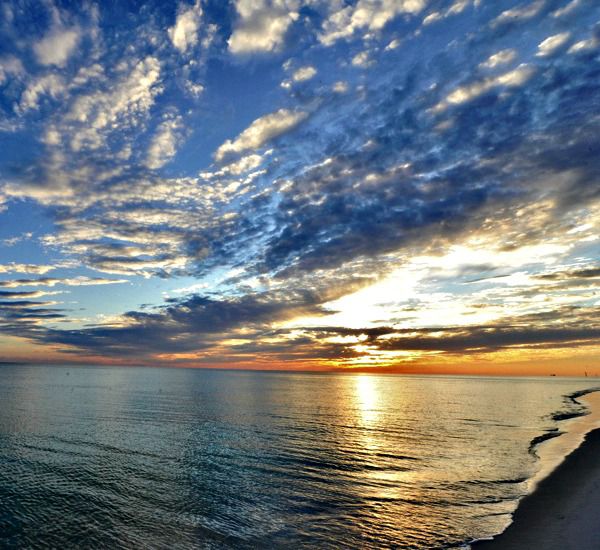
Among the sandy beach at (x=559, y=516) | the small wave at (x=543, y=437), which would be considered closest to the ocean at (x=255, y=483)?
the small wave at (x=543, y=437)

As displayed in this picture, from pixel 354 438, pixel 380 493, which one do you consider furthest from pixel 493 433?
pixel 380 493

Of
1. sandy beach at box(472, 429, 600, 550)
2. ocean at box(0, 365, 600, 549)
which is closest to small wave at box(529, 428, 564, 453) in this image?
ocean at box(0, 365, 600, 549)

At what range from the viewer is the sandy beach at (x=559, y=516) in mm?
18547

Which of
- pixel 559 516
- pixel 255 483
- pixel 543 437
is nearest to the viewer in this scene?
pixel 559 516

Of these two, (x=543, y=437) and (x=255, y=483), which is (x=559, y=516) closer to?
(x=255, y=483)

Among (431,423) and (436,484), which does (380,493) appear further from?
(431,423)

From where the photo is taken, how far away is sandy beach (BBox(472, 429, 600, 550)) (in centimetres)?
1855

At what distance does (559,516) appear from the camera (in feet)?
71.5

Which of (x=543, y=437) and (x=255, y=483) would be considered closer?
(x=255, y=483)

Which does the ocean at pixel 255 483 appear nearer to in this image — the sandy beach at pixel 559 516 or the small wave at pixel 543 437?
the small wave at pixel 543 437

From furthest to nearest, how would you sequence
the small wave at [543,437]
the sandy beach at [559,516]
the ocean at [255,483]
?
the small wave at [543,437] < the ocean at [255,483] < the sandy beach at [559,516]

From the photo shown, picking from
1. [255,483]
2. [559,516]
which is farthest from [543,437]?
[255,483]

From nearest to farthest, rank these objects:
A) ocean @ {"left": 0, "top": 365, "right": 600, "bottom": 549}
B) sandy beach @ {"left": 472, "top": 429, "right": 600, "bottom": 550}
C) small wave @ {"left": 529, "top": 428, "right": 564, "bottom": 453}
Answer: sandy beach @ {"left": 472, "top": 429, "right": 600, "bottom": 550} < ocean @ {"left": 0, "top": 365, "right": 600, "bottom": 549} < small wave @ {"left": 529, "top": 428, "right": 564, "bottom": 453}

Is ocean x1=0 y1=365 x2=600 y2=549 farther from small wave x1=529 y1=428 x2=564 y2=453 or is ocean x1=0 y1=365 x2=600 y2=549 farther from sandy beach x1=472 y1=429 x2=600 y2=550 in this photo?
sandy beach x1=472 y1=429 x2=600 y2=550
